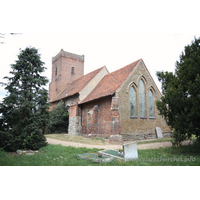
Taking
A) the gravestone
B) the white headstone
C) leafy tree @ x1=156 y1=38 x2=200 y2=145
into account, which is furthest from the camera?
the gravestone

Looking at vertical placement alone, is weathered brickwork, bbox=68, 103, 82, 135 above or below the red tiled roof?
below

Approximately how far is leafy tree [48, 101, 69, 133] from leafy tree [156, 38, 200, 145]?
15.3m

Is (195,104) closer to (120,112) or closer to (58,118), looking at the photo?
(120,112)

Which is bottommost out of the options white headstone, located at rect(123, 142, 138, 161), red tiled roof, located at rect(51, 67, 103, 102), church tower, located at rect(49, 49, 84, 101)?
white headstone, located at rect(123, 142, 138, 161)

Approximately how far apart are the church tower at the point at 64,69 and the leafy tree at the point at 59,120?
8.83m

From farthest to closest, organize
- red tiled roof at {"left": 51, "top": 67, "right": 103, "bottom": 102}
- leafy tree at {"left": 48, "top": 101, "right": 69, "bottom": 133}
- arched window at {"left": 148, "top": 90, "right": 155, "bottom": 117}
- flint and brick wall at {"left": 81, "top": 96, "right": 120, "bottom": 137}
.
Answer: leafy tree at {"left": 48, "top": 101, "right": 69, "bottom": 133}
red tiled roof at {"left": 51, "top": 67, "right": 103, "bottom": 102}
arched window at {"left": 148, "top": 90, "right": 155, "bottom": 117}
flint and brick wall at {"left": 81, "top": 96, "right": 120, "bottom": 137}

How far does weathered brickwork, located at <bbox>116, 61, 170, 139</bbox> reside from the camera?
1456 cm

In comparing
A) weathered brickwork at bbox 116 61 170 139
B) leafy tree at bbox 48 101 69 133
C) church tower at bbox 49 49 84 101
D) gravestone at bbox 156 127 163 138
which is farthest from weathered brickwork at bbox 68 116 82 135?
church tower at bbox 49 49 84 101

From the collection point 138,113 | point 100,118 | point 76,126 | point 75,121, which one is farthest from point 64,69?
point 138,113

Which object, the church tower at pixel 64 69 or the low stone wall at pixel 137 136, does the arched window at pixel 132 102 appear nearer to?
the low stone wall at pixel 137 136

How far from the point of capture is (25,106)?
9.67 m

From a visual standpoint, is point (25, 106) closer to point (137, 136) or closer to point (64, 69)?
point (137, 136)

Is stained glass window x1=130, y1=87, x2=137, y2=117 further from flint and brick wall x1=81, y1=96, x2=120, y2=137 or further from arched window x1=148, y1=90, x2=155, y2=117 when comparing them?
arched window x1=148, y1=90, x2=155, y2=117

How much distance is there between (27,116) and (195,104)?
9.29 metres
